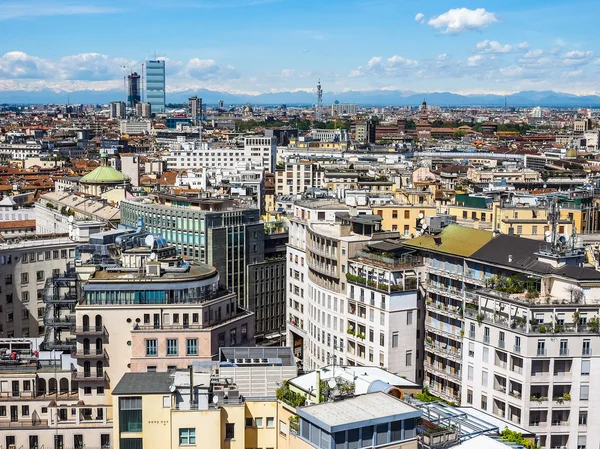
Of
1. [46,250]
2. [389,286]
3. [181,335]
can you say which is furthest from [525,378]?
[46,250]

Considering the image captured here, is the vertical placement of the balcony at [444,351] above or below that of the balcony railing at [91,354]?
below

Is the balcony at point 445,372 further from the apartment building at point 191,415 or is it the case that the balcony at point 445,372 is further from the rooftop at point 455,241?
the apartment building at point 191,415

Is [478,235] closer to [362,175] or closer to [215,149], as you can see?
[362,175]

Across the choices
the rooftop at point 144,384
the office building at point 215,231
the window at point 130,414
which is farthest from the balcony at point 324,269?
the window at point 130,414

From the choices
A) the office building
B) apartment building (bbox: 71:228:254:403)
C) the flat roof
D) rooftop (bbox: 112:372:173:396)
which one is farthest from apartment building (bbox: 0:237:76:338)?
the flat roof

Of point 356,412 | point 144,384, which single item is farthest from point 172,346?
point 356,412

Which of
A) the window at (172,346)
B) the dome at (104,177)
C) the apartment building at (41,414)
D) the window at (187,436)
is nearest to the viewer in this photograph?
the window at (187,436)

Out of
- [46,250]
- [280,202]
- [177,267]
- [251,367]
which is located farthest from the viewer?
[280,202]
